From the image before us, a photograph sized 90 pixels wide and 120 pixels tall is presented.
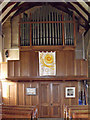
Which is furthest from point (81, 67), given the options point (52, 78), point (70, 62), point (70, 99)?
point (70, 99)

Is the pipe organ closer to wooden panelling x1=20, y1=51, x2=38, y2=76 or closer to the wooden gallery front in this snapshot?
the wooden gallery front

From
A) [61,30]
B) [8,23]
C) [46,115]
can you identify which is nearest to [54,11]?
[61,30]

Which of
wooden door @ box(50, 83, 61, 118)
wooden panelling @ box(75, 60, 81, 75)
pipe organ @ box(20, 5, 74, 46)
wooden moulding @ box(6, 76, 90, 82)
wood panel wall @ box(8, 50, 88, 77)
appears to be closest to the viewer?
wooden moulding @ box(6, 76, 90, 82)

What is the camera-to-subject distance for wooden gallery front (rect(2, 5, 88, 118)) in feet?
35.6

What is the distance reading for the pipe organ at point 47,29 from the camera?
10820mm

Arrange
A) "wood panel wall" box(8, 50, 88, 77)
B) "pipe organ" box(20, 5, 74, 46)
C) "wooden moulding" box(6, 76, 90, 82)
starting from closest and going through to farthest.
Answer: "wooden moulding" box(6, 76, 90, 82), "pipe organ" box(20, 5, 74, 46), "wood panel wall" box(8, 50, 88, 77)

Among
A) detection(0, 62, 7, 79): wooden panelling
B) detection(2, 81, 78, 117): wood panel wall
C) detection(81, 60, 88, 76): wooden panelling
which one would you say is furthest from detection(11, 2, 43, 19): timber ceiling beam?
detection(2, 81, 78, 117): wood panel wall

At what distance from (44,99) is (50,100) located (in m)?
0.34

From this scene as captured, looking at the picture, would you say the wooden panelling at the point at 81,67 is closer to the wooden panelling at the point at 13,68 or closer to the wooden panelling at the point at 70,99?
the wooden panelling at the point at 70,99

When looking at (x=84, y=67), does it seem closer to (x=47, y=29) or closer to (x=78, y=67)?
(x=78, y=67)

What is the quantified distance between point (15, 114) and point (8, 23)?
7729mm

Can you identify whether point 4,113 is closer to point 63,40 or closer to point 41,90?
point 41,90

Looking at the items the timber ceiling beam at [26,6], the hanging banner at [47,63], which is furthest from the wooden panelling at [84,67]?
the timber ceiling beam at [26,6]

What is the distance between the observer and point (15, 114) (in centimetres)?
605
